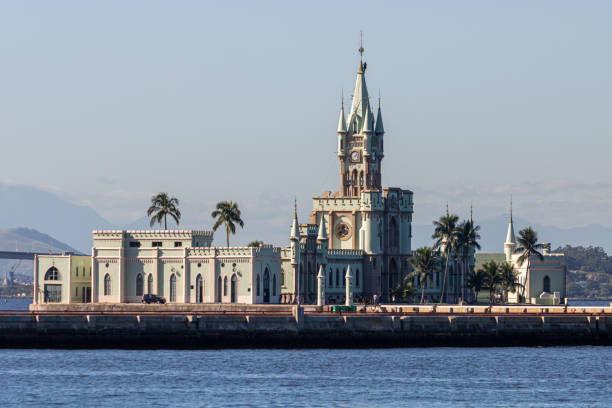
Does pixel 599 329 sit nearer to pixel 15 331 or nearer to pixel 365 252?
pixel 15 331

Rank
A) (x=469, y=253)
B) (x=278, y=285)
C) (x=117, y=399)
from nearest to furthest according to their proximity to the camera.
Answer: (x=117, y=399), (x=278, y=285), (x=469, y=253)

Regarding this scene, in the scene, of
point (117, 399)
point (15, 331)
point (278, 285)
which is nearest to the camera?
point (117, 399)

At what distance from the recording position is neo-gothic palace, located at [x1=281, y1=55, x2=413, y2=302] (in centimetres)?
16425

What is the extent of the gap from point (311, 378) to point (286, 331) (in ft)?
54.7

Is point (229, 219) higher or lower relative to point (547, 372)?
higher

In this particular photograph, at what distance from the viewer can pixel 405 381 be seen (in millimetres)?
87750

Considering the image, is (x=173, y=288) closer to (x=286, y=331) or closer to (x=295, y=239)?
(x=295, y=239)

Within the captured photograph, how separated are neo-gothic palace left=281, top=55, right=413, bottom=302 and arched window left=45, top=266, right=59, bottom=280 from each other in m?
25.8

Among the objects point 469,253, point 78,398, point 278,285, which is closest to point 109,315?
point 78,398

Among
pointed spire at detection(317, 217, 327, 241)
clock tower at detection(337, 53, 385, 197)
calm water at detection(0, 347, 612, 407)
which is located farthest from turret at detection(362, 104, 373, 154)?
calm water at detection(0, 347, 612, 407)

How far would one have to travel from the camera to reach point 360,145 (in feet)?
602

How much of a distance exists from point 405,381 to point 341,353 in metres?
17.2

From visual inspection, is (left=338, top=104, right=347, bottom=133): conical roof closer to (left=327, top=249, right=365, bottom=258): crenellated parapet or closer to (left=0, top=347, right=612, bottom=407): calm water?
(left=327, top=249, right=365, bottom=258): crenellated parapet

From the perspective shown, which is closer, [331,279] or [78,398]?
[78,398]
